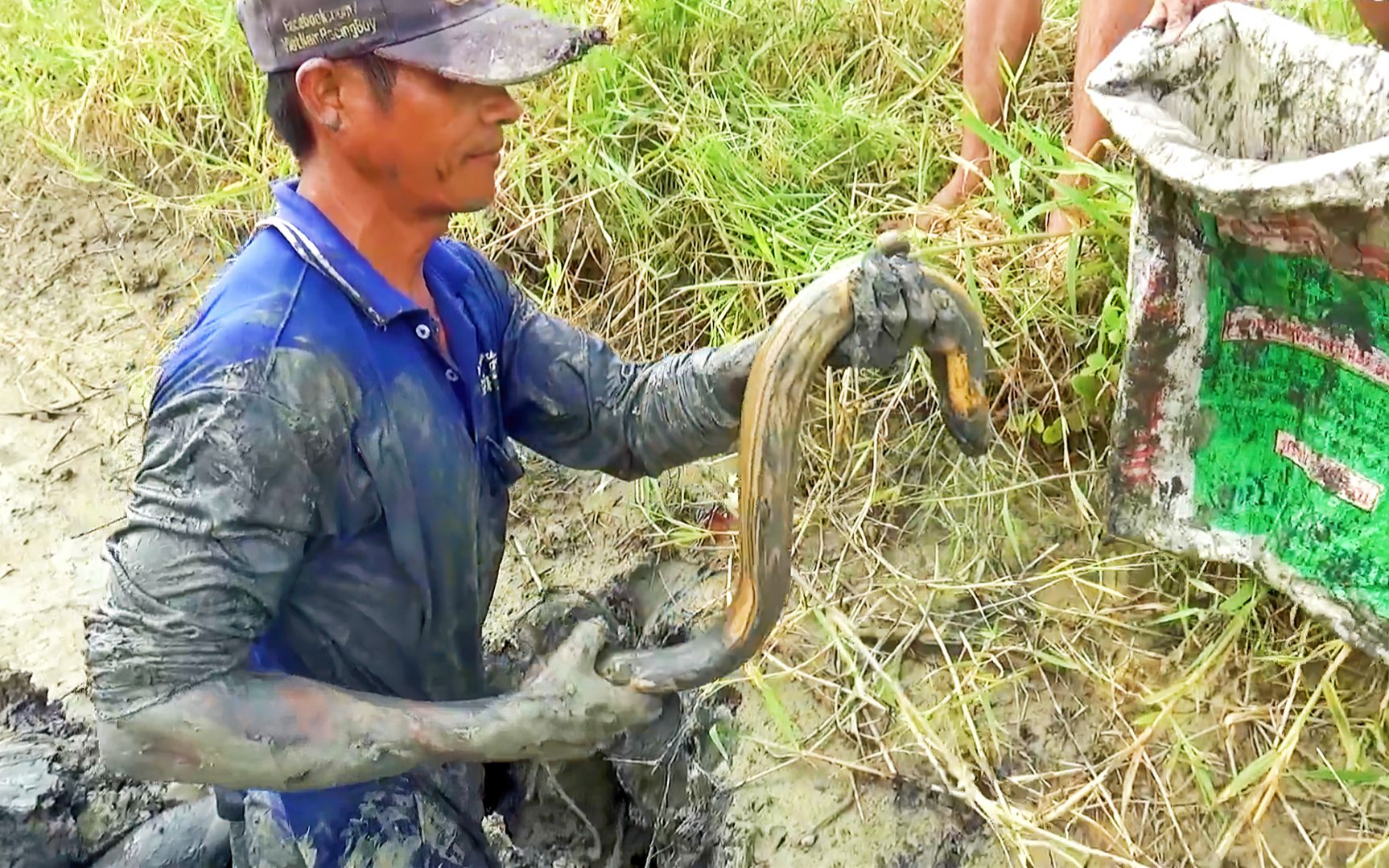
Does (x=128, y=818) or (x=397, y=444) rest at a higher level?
(x=397, y=444)

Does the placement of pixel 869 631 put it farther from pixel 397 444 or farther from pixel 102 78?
pixel 102 78

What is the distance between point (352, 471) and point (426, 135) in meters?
0.42

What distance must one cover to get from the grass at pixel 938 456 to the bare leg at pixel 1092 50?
71 mm

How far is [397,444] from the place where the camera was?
1.45m

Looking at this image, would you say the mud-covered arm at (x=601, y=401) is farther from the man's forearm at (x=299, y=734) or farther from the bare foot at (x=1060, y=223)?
the bare foot at (x=1060, y=223)

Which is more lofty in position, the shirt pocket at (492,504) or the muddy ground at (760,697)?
the shirt pocket at (492,504)

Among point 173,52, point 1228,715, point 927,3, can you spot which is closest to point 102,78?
point 173,52

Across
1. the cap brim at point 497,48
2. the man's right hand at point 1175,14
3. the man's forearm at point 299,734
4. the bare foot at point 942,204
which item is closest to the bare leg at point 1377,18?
the man's right hand at point 1175,14

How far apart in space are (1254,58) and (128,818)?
7.69 ft

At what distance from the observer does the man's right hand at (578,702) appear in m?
1.50

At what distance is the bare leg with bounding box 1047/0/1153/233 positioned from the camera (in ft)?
7.73

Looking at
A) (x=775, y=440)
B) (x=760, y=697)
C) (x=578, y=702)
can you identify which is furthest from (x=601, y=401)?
(x=760, y=697)

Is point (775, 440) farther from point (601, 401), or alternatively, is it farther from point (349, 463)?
point (349, 463)

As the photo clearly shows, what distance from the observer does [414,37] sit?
4.39 feet
